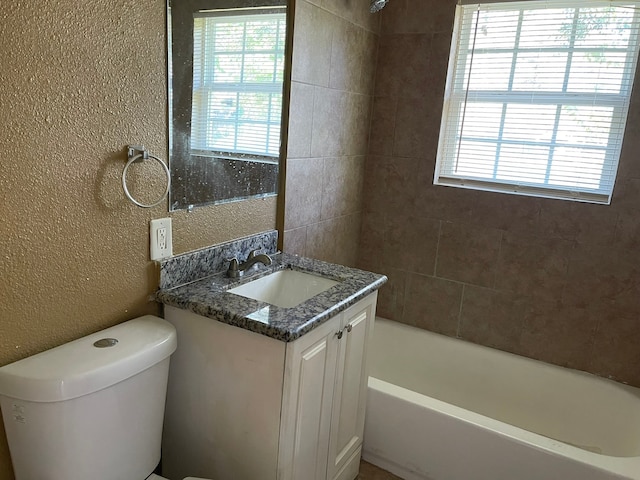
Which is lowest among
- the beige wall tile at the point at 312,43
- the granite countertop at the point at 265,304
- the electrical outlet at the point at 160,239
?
the granite countertop at the point at 265,304

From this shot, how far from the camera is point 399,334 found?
2.87 meters

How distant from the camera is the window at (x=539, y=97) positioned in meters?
2.26

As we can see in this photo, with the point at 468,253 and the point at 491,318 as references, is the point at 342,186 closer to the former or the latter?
the point at 468,253

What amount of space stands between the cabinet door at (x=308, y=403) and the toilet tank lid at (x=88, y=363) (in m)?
0.38

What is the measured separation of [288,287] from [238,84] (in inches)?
31.2

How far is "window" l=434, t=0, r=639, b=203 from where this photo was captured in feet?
7.43

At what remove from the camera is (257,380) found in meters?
1.50

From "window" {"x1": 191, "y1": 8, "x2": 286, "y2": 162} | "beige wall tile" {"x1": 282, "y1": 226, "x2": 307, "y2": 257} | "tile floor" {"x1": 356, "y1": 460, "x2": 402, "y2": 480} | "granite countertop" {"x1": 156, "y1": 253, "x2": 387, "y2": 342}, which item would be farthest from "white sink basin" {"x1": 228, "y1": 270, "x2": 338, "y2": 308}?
"tile floor" {"x1": 356, "y1": 460, "x2": 402, "y2": 480}

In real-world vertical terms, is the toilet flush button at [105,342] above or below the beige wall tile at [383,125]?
below

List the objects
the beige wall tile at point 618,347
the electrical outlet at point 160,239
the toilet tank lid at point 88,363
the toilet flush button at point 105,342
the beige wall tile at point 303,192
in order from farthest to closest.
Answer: the beige wall tile at point 618,347 → the beige wall tile at point 303,192 → the electrical outlet at point 160,239 → the toilet flush button at point 105,342 → the toilet tank lid at point 88,363

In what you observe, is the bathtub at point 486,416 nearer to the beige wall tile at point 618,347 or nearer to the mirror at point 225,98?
the beige wall tile at point 618,347

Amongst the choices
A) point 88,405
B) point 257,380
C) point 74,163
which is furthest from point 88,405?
point 74,163

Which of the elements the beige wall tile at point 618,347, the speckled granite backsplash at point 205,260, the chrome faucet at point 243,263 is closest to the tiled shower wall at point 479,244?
the beige wall tile at point 618,347

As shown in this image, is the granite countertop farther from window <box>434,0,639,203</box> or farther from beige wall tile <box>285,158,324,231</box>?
window <box>434,0,639,203</box>
